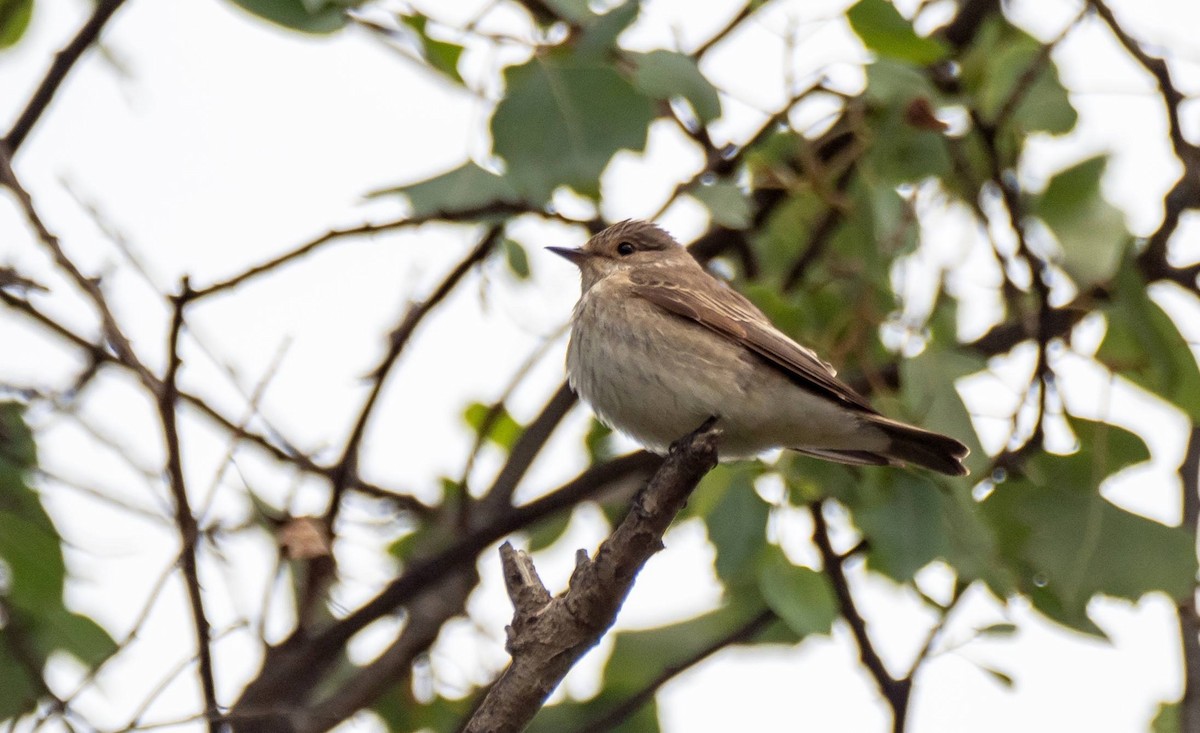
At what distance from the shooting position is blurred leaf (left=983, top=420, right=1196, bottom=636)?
466 cm

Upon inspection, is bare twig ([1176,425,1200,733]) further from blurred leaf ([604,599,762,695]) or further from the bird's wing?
blurred leaf ([604,599,762,695])

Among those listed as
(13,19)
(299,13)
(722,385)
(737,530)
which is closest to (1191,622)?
(737,530)

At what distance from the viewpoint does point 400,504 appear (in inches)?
247

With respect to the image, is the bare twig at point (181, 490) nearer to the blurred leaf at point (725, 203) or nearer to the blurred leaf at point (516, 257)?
the blurred leaf at point (725, 203)

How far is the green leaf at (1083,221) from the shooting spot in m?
5.00

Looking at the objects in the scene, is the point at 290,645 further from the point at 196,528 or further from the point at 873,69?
the point at 873,69

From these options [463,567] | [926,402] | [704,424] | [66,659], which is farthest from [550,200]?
[66,659]

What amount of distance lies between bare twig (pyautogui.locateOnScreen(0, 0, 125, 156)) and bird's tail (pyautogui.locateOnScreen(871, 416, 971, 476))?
9.22 feet

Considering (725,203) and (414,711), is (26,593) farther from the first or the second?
(725,203)

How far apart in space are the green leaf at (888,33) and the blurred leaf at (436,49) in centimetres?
143

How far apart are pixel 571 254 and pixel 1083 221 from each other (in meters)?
2.01

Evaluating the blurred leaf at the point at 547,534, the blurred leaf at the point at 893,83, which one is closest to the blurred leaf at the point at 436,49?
the blurred leaf at the point at 893,83

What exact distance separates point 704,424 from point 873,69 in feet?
4.17

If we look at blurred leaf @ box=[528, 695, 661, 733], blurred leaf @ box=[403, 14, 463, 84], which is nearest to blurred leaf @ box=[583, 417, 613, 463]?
blurred leaf @ box=[528, 695, 661, 733]
